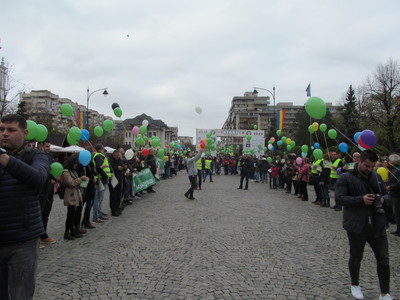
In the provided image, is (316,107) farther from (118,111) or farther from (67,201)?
(118,111)

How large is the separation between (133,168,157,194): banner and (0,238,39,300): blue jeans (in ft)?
33.7

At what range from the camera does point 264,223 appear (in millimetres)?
8320

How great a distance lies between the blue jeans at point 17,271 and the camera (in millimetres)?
2453

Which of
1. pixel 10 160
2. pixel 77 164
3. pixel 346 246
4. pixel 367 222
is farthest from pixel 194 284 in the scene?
pixel 77 164

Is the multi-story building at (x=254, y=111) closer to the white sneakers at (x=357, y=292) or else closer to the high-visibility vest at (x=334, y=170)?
the high-visibility vest at (x=334, y=170)

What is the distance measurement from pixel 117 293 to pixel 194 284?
99 cm

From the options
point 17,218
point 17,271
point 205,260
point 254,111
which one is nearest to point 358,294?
point 205,260

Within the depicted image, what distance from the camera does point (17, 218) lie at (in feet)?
8.07

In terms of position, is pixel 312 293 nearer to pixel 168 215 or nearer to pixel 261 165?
pixel 168 215

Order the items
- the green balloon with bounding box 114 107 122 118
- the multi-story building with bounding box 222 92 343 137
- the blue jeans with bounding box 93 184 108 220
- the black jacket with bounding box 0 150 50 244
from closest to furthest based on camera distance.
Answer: the black jacket with bounding box 0 150 50 244 → the blue jeans with bounding box 93 184 108 220 → the green balloon with bounding box 114 107 122 118 → the multi-story building with bounding box 222 92 343 137

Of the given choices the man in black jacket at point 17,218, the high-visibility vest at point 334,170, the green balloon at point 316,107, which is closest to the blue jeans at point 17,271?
the man in black jacket at point 17,218

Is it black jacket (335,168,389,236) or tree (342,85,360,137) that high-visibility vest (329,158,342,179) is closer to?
black jacket (335,168,389,236)

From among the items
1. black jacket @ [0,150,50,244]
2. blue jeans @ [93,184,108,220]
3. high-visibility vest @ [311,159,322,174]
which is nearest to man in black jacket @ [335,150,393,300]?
black jacket @ [0,150,50,244]

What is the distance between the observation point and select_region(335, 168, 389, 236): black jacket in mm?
3863
